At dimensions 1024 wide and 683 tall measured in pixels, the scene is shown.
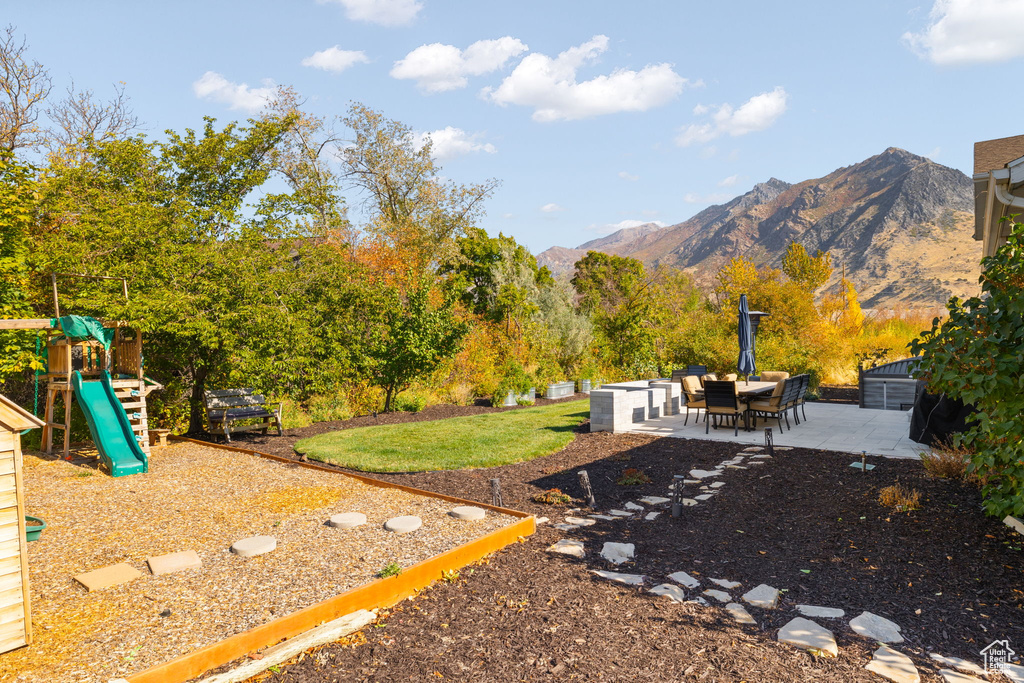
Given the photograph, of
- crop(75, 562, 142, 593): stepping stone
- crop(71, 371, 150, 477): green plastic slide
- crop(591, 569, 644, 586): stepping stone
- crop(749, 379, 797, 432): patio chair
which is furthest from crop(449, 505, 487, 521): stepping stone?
crop(749, 379, 797, 432): patio chair

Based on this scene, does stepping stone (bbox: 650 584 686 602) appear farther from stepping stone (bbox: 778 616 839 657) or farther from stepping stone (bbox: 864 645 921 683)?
stepping stone (bbox: 864 645 921 683)

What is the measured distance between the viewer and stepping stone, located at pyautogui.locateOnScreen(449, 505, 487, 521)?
4887mm

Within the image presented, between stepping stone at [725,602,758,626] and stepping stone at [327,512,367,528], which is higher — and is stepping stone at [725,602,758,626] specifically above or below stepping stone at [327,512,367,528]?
below

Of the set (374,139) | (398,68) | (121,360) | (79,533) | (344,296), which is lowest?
(79,533)

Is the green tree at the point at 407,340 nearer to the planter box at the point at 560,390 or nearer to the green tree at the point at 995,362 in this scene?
the planter box at the point at 560,390

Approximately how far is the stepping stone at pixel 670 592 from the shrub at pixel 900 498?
2626 millimetres

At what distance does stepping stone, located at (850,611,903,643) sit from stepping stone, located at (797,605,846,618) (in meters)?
0.09

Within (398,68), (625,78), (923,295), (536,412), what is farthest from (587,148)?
(923,295)

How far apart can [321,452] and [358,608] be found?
505 cm

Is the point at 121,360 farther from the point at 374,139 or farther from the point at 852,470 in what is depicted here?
the point at 374,139

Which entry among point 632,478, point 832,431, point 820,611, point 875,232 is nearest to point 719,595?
point 820,611

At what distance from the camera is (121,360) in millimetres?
8406

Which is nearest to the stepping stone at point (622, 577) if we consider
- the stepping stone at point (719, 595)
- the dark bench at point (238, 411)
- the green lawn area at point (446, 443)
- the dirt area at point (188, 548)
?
the stepping stone at point (719, 595)

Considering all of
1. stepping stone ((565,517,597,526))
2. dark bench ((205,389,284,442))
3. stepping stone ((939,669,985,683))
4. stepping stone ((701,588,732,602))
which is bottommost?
stepping stone ((565,517,597,526))
